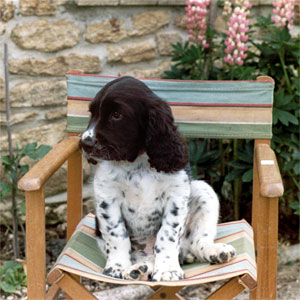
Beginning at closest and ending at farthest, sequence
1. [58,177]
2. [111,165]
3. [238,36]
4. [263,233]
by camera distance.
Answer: [263,233]
[111,165]
[238,36]
[58,177]

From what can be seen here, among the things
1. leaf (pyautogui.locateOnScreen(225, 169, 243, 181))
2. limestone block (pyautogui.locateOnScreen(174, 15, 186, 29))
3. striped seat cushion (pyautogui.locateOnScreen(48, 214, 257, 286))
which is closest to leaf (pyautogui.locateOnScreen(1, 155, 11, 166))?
striped seat cushion (pyautogui.locateOnScreen(48, 214, 257, 286))

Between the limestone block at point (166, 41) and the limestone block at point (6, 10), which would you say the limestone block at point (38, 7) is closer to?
the limestone block at point (6, 10)

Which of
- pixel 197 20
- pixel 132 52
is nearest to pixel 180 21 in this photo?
pixel 197 20

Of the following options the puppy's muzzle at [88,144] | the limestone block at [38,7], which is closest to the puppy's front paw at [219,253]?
the puppy's muzzle at [88,144]

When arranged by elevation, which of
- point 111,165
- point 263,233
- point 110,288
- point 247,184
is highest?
point 111,165

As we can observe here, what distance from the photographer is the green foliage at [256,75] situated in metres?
→ 3.27

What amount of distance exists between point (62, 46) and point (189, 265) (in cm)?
174

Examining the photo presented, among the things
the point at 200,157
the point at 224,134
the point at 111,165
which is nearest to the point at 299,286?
the point at 200,157

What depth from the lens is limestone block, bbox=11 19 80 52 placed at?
3229mm

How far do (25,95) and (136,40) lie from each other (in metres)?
0.81

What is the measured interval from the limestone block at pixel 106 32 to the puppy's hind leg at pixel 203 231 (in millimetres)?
1361

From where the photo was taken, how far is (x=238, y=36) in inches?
123

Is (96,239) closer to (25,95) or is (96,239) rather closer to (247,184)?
(25,95)

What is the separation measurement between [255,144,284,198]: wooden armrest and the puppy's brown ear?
319 millimetres
